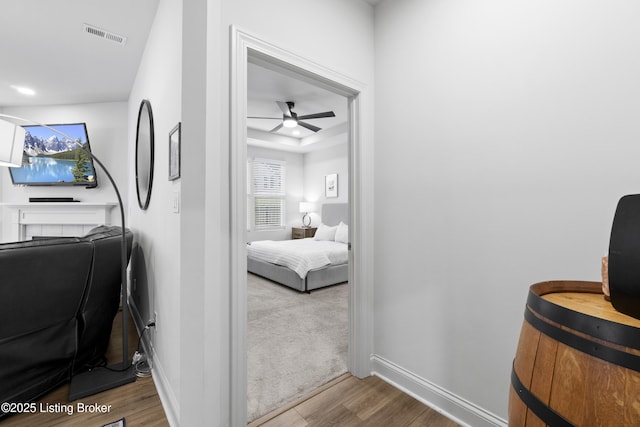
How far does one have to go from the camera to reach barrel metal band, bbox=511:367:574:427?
1.98 ft

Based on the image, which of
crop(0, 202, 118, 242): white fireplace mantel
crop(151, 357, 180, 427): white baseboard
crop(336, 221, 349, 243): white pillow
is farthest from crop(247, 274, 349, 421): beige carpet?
crop(0, 202, 118, 242): white fireplace mantel

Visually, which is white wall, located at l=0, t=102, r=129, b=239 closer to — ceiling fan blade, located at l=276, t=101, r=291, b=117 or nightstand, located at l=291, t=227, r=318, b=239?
ceiling fan blade, located at l=276, t=101, r=291, b=117

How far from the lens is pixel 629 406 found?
1.74 feet

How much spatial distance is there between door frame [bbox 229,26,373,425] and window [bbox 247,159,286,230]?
4.58 metres

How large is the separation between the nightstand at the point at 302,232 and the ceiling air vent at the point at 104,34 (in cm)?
466

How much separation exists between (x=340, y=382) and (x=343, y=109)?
3.91 meters

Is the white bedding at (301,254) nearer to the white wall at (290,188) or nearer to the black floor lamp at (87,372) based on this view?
the white wall at (290,188)

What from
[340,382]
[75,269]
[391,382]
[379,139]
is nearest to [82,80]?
[75,269]

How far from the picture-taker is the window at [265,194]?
629cm

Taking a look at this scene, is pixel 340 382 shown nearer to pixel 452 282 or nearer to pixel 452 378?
pixel 452 378

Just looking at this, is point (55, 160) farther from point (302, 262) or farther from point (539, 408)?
point (539, 408)

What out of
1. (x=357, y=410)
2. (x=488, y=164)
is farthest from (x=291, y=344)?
(x=488, y=164)

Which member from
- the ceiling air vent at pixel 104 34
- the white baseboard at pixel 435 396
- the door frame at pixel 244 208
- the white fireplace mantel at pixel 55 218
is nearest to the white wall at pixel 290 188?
the white fireplace mantel at pixel 55 218

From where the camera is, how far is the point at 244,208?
1441mm
